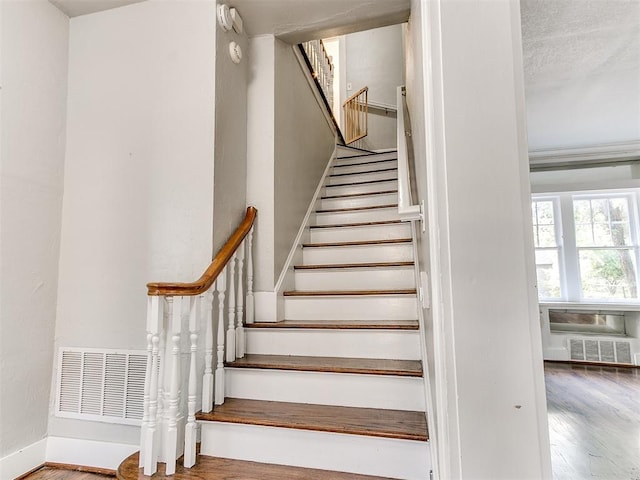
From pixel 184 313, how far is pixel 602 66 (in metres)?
3.66

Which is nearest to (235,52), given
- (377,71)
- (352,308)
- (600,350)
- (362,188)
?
(352,308)

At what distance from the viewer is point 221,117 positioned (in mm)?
1979

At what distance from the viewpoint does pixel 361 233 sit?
2898 mm

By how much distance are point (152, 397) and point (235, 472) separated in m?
0.47

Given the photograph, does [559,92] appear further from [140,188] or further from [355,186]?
[140,188]

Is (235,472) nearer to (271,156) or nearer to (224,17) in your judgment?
(271,156)

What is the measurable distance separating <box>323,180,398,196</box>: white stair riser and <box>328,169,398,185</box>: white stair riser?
0.08 meters

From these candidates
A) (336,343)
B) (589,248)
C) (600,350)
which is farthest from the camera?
(589,248)

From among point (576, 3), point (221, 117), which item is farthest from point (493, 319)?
point (576, 3)

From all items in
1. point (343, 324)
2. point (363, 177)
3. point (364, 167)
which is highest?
point (364, 167)

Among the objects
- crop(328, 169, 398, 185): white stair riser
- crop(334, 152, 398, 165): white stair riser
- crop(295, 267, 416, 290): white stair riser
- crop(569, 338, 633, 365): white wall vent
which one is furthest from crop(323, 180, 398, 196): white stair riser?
crop(569, 338, 633, 365): white wall vent

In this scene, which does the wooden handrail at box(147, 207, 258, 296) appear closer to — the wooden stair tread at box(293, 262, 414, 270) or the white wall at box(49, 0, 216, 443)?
the white wall at box(49, 0, 216, 443)

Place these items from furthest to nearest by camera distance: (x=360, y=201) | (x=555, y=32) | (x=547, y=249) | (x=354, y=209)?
(x=547, y=249)
(x=360, y=201)
(x=354, y=209)
(x=555, y=32)

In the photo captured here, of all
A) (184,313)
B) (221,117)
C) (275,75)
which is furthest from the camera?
(275,75)
